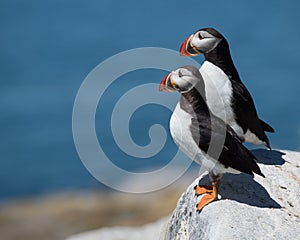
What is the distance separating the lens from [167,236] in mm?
7781

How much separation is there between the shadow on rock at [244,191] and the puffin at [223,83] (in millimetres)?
758

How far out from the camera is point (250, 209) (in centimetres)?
652

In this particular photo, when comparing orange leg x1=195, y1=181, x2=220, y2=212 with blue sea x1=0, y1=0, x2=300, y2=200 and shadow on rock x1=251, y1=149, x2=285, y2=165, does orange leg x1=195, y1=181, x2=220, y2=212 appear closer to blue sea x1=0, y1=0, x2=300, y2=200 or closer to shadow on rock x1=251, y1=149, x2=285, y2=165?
shadow on rock x1=251, y1=149, x2=285, y2=165

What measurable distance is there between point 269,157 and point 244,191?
112 cm

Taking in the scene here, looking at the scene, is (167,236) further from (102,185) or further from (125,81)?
(125,81)

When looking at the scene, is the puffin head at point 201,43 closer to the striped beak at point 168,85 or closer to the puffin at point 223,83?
the puffin at point 223,83

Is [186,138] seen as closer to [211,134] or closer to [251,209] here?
[211,134]

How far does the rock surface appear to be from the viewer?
622cm

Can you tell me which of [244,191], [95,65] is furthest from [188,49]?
[95,65]

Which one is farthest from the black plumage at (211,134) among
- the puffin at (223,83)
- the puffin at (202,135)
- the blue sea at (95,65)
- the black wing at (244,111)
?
the blue sea at (95,65)

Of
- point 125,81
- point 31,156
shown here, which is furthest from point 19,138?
point 125,81

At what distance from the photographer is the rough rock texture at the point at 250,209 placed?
6.22 m

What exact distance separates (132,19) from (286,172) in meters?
46.2

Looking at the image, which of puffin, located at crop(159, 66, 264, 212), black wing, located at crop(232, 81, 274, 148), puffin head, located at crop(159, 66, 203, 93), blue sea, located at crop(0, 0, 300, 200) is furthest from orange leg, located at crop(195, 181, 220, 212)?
blue sea, located at crop(0, 0, 300, 200)
